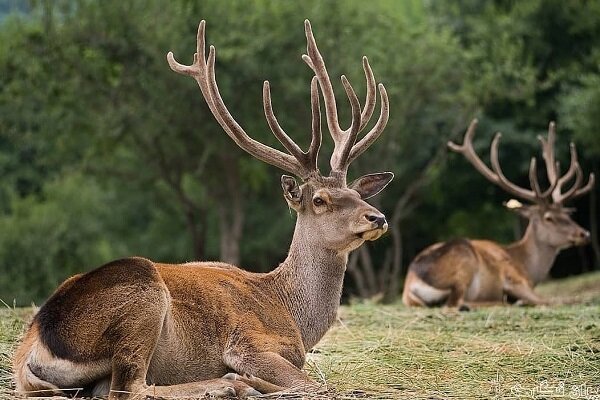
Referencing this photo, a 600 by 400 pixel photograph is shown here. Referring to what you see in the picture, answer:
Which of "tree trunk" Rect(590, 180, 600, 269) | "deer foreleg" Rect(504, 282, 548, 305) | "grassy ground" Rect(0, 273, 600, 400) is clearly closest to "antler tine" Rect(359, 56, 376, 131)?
"grassy ground" Rect(0, 273, 600, 400)

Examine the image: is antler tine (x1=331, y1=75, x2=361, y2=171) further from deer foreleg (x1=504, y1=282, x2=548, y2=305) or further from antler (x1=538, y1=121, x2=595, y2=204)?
antler (x1=538, y1=121, x2=595, y2=204)

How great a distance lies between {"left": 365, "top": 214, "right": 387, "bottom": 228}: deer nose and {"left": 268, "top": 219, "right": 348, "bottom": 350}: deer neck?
0.40 meters

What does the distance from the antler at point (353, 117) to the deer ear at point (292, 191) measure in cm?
26

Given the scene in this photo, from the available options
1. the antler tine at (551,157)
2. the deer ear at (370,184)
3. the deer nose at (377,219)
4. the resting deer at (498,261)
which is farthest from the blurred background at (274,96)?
the deer nose at (377,219)

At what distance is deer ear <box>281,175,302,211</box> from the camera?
246 inches

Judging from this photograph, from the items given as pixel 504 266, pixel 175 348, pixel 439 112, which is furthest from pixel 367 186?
pixel 439 112

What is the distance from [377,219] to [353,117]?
712mm

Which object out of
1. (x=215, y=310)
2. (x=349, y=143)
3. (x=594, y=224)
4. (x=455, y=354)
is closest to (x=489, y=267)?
(x=455, y=354)

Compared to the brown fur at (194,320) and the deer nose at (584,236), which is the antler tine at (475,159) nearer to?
the deer nose at (584,236)

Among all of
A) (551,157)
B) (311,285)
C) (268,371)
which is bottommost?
(268,371)

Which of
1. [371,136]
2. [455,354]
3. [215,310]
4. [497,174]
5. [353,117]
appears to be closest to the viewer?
[215,310]

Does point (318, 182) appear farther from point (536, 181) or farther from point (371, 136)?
point (536, 181)

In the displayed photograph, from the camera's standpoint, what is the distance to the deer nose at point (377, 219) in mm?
5969

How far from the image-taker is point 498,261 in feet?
39.4
